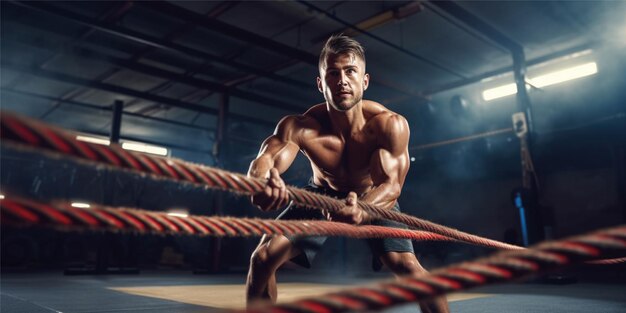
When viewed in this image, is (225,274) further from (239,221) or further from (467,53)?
(239,221)

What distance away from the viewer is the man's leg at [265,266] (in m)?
1.86

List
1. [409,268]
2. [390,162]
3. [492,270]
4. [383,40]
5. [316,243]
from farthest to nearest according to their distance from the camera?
[383,40] → [390,162] → [316,243] → [409,268] → [492,270]

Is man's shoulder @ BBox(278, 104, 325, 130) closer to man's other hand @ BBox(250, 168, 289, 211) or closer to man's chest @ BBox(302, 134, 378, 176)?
man's chest @ BBox(302, 134, 378, 176)

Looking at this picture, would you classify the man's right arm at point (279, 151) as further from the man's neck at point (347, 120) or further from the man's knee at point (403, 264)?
the man's knee at point (403, 264)

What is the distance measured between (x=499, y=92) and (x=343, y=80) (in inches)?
270

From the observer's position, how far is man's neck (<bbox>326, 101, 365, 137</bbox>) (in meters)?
2.25

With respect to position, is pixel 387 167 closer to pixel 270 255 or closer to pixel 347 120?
pixel 347 120

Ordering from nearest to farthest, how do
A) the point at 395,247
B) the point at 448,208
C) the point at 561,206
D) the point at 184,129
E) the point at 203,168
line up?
the point at 203,168 < the point at 395,247 < the point at 561,206 < the point at 448,208 < the point at 184,129

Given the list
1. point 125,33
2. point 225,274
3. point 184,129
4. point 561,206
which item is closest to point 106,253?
point 225,274

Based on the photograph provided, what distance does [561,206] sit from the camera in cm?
730

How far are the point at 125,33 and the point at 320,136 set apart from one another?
14.3 ft

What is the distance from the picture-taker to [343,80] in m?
2.09

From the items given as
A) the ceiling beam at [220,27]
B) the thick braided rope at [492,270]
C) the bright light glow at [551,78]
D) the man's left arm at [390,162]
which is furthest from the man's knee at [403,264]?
the bright light glow at [551,78]

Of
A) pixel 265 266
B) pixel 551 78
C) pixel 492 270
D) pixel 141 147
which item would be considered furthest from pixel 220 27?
pixel 141 147
